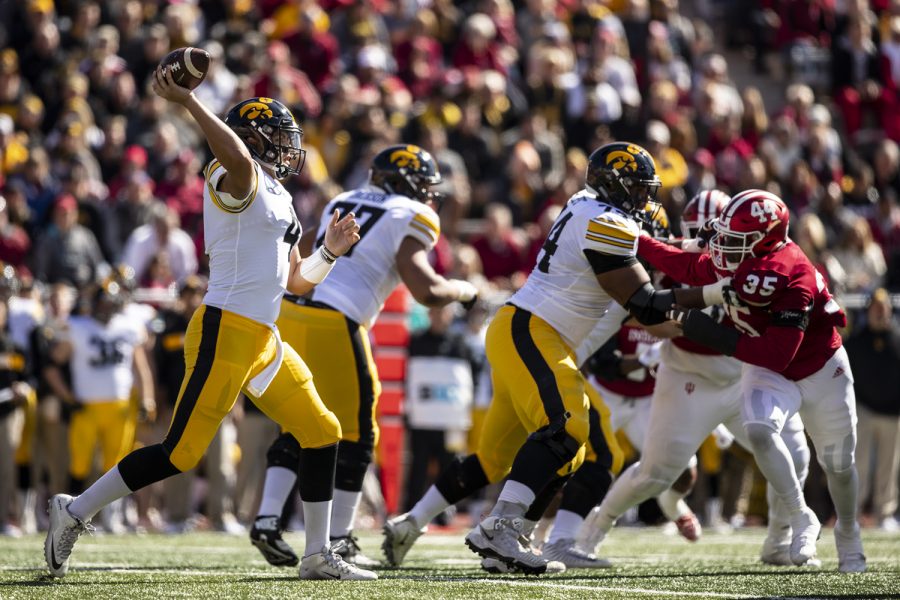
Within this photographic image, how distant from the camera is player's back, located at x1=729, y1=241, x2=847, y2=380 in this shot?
249 inches

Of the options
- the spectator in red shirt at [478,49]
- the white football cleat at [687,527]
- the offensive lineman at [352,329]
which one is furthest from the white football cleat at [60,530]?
the spectator in red shirt at [478,49]

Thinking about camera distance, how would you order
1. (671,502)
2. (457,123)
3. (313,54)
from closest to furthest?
1. (671,502)
2. (457,123)
3. (313,54)

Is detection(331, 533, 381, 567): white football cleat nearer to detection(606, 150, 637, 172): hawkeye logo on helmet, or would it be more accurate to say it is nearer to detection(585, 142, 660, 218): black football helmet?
detection(585, 142, 660, 218): black football helmet

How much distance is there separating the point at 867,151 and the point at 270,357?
10.1 meters

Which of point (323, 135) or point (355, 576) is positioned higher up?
point (323, 135)

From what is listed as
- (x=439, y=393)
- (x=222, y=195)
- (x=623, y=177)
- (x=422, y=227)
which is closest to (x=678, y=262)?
(x=623, y=177)

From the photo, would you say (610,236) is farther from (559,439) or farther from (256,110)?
(256,110)

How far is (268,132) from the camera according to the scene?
6.14m

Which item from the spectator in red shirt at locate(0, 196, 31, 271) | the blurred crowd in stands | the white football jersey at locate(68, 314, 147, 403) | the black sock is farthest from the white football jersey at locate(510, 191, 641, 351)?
the spectator in red shirt at locate(0, 196, 31, 271)

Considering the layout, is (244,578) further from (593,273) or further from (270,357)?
(593,273)

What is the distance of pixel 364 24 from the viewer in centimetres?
1408

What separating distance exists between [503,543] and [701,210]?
234cm

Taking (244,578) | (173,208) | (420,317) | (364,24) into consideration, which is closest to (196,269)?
(173,208)

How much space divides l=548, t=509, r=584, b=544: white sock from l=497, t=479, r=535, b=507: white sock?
855mm
